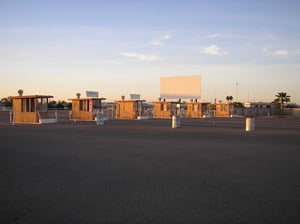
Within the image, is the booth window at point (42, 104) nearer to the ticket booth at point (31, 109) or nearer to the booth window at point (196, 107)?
the ticket booth at point (31, 109)

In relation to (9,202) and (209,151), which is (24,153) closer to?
(9,202)

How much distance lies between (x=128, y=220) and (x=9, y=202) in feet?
7.29

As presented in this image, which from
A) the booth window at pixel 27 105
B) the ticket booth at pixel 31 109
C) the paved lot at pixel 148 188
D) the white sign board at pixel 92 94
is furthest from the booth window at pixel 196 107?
the paved lot at pixel 148 188

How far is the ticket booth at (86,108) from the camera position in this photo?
37.0 m

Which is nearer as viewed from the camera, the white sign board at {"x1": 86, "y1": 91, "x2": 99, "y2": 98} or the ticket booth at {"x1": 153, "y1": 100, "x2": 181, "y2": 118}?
the white sign board at {"x1": 86, "y1": 91, "x2": 99, "y2": 98}

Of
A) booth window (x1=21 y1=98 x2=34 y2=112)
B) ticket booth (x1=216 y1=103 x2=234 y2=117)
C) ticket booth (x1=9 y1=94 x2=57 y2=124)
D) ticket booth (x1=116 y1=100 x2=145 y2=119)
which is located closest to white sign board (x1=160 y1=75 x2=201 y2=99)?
ticket booth (x1=116 y1=100 x2=145 y2=119)

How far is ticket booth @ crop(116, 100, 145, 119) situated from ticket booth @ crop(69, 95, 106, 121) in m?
7.80

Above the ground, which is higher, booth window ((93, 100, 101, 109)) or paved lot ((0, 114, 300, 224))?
booth window ((93, 100, 101, 109))

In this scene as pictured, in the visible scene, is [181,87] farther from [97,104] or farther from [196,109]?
[97,104]

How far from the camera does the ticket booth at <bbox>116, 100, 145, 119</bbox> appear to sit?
4462cm

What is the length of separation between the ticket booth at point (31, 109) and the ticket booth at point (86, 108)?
5.99 m

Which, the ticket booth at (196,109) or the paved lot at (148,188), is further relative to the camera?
the ticket booth at (196,109)

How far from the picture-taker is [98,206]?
200 inches

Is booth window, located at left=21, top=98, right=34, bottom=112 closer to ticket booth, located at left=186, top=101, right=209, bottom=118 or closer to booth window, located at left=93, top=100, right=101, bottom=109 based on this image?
booth window, located at left=93, top=100, right=101, bottom=109
